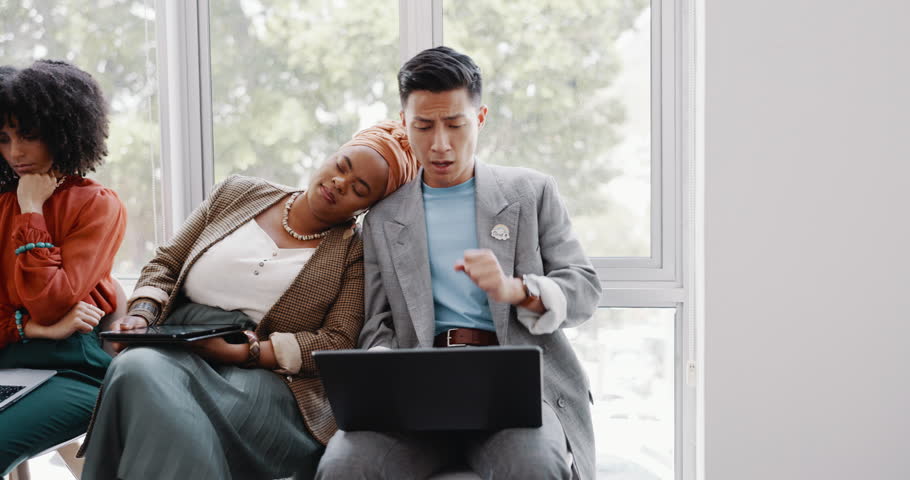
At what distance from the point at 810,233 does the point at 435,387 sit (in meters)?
1.05

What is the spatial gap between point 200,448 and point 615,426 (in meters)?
1.24

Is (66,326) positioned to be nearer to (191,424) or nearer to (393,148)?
(191,424)

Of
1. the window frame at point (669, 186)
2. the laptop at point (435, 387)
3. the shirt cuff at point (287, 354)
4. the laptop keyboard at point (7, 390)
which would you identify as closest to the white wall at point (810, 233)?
the window frame at point (669, 186)

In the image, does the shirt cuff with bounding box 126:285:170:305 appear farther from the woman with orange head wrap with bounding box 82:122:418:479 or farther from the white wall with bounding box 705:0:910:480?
the white wall with bounding box 705:0:910:480

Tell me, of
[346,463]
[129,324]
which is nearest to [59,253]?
[129,324]

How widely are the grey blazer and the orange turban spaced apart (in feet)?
0.14

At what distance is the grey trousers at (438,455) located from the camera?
122cm

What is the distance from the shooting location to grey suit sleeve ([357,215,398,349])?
1521 millimetres

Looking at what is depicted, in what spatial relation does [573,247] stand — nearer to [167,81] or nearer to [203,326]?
[203,326]

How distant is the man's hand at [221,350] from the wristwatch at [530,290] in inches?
24.2

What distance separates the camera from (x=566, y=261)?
149 cm

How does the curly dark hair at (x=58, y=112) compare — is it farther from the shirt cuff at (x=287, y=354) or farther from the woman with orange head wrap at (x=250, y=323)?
the shirt cuff at (x=287, y=354)

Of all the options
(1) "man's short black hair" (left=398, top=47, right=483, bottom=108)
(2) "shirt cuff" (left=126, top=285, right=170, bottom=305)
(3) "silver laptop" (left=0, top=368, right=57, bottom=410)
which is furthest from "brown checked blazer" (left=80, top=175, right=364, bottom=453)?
(1) "man's short black hair" (left=398, top=47, right=483, bottom=108)

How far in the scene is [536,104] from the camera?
2.00m
